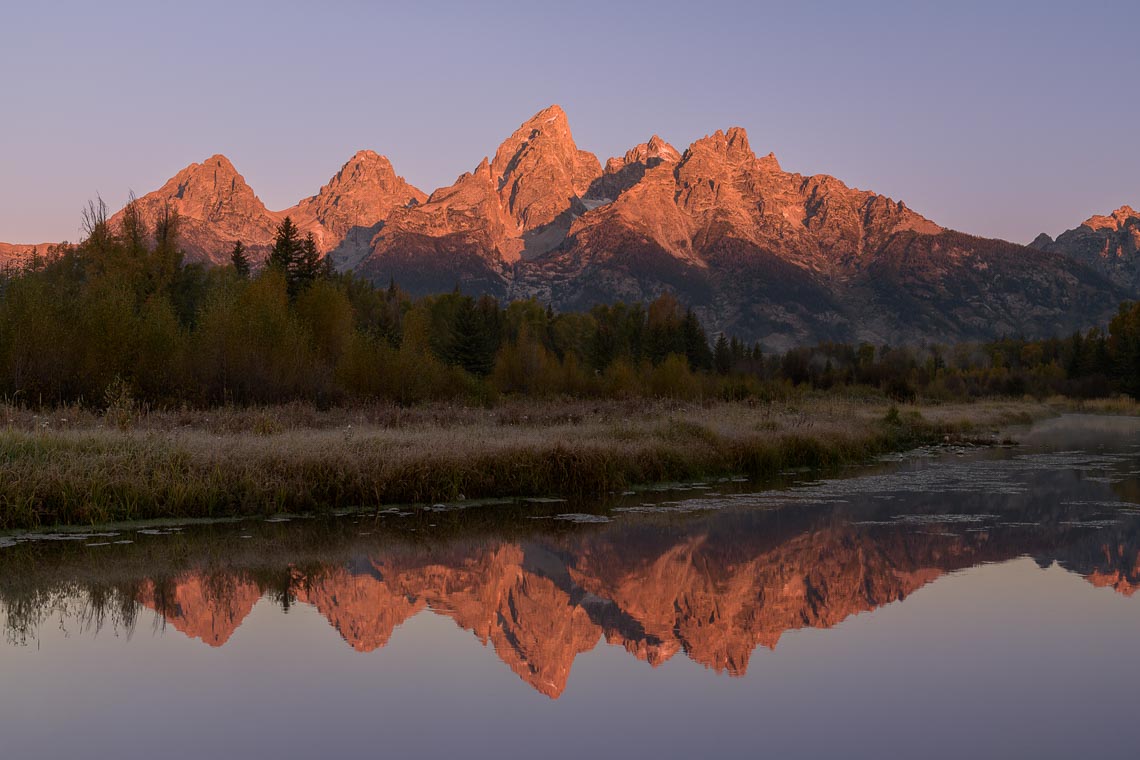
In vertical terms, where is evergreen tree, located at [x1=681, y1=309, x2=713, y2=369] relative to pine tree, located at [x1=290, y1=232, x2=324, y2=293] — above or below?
below

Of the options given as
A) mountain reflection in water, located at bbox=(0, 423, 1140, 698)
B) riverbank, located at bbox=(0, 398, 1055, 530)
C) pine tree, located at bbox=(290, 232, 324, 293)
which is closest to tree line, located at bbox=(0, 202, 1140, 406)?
pine tree, located at bbox=(290, 232, 324, 293)

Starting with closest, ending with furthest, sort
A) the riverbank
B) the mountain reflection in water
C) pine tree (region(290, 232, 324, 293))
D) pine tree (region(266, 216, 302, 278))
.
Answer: the mountain reflection in water
the riverbank
pine tree (region(290, 232, 324, 293))
pine tree (region(266, 216, 302, 278))

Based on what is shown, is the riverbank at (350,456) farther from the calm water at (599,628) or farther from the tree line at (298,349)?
the tree line at (298,349)

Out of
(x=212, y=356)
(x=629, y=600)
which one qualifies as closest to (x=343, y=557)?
(x=629, y=600)

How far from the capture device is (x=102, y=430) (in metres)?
21.2

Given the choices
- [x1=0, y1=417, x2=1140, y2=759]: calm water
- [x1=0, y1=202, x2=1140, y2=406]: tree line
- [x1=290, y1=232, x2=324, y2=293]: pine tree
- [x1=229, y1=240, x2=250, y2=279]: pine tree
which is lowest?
[x1=0, y1=417, x2=1140, y2=759]: calm water

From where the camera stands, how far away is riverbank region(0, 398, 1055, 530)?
17766 millimetres

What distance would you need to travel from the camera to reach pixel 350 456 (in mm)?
Result: 20797

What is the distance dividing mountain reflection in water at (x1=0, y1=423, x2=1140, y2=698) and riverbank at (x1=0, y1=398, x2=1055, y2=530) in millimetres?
1123

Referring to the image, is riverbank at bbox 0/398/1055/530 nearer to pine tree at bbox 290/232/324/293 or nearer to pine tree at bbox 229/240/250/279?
pine tree at bbox 290/232/324/293

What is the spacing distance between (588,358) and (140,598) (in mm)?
88245

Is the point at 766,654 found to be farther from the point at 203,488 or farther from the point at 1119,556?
the point at 203,488

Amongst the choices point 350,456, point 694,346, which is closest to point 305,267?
point 694,346

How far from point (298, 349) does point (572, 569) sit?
26951 millimetres
